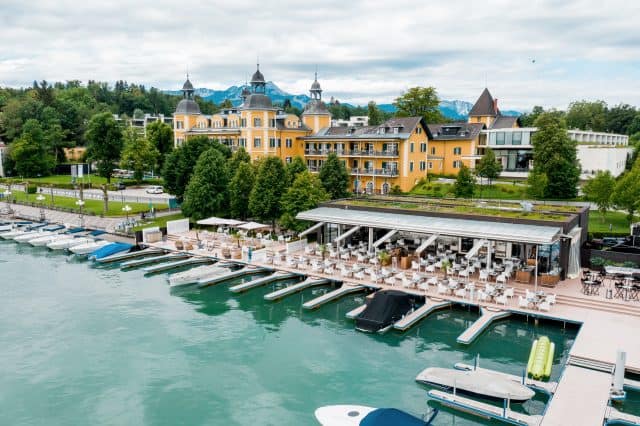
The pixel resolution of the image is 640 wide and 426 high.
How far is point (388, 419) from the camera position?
43.1 feet

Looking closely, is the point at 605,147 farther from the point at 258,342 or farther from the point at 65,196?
the point at 65,196

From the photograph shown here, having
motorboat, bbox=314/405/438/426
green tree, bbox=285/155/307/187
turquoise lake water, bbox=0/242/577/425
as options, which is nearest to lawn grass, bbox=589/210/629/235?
turquoise lake water, bbox=0/242/577/425

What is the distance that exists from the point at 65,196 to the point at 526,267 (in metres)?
52.9

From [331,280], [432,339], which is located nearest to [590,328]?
[432,339]

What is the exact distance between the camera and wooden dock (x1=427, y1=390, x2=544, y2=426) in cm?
1462

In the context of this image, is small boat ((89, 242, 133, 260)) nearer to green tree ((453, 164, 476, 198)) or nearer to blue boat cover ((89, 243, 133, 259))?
blue boat cover ((89, 243, 133, 259))

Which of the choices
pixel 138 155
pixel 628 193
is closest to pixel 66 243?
pixel 138 155

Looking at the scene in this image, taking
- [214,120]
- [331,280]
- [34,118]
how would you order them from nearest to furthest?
[331,280], [214,120], [34,118]

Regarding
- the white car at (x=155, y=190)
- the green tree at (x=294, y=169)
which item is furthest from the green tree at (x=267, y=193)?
the white car at (x=155, y=190)

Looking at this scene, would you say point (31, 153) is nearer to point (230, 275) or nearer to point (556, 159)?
point (230, 275)

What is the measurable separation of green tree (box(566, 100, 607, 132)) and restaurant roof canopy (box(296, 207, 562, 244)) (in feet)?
234

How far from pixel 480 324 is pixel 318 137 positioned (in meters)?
39.1

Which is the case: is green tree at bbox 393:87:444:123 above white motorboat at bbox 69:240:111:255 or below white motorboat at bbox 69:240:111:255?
above

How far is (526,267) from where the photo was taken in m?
26.7
